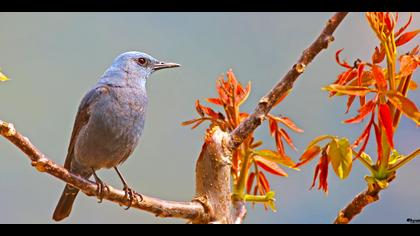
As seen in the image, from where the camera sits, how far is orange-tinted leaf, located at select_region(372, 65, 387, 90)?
96cm

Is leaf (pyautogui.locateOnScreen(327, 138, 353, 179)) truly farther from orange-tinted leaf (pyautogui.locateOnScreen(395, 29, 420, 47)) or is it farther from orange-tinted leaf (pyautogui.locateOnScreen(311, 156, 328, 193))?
orange-tinted leaf (pyautogui.locateOnScreen(395, 29, 420, 47))

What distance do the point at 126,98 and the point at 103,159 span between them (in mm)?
274

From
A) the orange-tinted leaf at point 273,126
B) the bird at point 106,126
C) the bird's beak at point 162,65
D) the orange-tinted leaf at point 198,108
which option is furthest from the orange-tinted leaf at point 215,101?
the bird's beak at point 162,65

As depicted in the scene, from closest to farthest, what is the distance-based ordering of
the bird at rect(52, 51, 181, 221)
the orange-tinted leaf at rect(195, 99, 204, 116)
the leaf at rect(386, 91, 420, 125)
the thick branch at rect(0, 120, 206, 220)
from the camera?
1. the leaf at rect(386, 91, 420, 125)
2. the thick branch at rect(0, 120, 206, 220)
3. the orange-tinted leaf at rect(195, 99, 204, 116)
4. the bird at rect(52, 51, 181, 221)

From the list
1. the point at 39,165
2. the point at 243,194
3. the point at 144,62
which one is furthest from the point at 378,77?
the point at 144,62

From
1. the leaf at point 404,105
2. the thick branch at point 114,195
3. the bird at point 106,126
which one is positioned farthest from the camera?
the bird at point 106,126

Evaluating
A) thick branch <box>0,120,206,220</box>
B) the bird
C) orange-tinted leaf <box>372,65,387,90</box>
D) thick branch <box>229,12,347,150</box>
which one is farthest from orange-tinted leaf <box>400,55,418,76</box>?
the bird

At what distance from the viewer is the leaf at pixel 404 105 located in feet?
3.02

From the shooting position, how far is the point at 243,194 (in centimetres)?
125

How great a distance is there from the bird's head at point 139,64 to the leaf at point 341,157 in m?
1.30

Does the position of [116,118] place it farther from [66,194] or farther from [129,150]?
[66,194]

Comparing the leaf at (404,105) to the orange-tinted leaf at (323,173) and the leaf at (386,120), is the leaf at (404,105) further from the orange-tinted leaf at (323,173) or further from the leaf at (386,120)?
the orange-tinted leaf at (323,173)

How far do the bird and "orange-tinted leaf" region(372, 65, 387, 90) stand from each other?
122 cm

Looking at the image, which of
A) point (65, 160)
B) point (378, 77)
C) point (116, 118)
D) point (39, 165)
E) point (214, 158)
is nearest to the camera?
point (378, 77)
